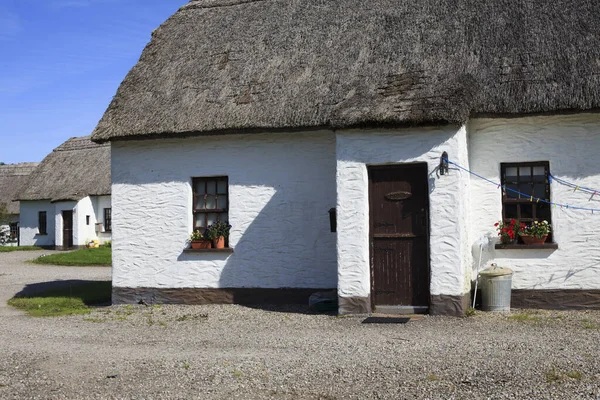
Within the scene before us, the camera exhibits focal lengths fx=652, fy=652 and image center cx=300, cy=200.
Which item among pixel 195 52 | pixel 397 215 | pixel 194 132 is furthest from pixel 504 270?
pixel 195 52

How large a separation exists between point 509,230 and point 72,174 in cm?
2629

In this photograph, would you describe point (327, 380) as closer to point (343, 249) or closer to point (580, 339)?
point (580, 339)

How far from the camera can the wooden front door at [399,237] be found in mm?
9977

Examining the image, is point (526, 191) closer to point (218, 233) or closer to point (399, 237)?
point (399, 237)

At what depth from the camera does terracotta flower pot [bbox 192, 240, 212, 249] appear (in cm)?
1182

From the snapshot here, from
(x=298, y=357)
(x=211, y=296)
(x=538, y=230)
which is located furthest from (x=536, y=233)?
(x=211, y=296)

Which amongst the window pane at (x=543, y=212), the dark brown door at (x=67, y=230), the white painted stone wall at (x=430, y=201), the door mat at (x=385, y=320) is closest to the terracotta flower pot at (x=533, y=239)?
the window pane at (x=543, y=212)

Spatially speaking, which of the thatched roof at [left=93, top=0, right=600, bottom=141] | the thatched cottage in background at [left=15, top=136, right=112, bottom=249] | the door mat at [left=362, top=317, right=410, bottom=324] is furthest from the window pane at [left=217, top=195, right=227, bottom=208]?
the thatched cottage in background at [left=15, top=136, right=112, bottom=249]

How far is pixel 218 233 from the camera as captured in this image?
1177 centimetres

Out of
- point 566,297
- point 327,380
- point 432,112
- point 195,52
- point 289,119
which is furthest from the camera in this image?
point 195,52

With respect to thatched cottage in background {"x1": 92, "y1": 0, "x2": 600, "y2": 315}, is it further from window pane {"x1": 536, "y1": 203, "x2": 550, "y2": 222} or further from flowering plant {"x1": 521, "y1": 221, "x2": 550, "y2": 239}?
flowering plant {"x1": 521, "y1": 221, "x2": 550, "y2": 239}

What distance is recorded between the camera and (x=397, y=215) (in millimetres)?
10094

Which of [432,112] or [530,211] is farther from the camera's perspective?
[530,211]

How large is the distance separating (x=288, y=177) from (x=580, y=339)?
5590mm
